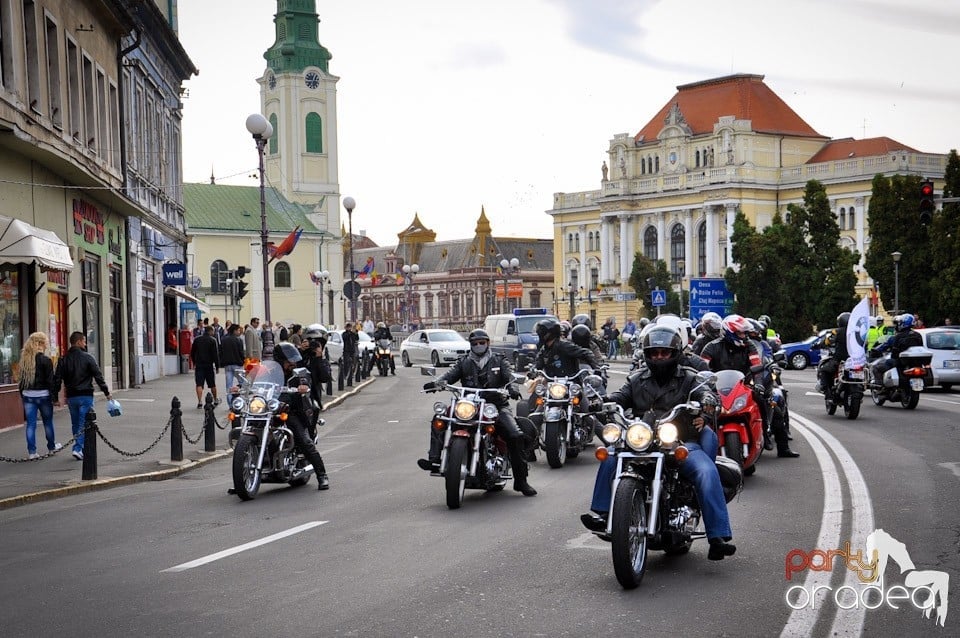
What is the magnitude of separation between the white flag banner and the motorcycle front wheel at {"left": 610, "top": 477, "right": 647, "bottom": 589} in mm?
15311

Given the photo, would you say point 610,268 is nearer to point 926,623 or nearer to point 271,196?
point 271,196

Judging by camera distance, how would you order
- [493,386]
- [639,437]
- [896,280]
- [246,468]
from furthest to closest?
1. [896,280]
2. [246,468]
3. [493,386]
4. [639,437]

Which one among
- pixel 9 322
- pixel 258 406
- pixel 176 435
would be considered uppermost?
pixel 9 322

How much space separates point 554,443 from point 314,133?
3753 inches

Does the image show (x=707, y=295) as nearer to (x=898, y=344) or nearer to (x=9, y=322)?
(x=898, y=344)

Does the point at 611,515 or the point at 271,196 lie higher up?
the point at 271,196

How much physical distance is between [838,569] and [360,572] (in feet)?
10.3

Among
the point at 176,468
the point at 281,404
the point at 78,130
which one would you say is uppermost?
the point at 78,130

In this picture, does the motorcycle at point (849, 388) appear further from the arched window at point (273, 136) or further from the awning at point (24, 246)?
the arched window at point (273, 136)

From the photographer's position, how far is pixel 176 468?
1653 centimetres

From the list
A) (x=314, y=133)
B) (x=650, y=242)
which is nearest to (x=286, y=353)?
(x=314, y=133)

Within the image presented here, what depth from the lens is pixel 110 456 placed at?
17.8 meters

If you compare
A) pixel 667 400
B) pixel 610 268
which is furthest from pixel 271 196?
pixel 667 400

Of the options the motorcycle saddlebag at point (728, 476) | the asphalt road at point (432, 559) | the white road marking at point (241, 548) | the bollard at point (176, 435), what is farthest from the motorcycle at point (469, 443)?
the bollard at point (176, 435)
